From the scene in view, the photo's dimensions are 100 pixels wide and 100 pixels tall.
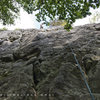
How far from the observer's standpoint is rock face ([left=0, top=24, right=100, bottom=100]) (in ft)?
11.2

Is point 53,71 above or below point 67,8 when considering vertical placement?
below

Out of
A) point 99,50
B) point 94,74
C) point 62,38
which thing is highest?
point 62,38

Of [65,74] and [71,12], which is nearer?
[65,74]

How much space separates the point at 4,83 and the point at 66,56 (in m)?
2.94

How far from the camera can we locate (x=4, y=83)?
13.9 feet

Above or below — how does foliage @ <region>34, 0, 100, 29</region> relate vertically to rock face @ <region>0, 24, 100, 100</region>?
above

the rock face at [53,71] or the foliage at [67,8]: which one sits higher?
the foliage at [67,8]

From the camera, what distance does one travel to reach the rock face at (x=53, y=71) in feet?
11.2

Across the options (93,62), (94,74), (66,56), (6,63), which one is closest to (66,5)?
(66,56)

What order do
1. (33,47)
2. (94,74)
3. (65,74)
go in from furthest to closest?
(33,47)
(65,74)
(94,74)

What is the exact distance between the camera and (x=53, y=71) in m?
4.39

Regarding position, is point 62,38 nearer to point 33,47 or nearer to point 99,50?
point 33,47

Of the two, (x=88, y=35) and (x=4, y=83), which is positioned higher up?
(x=88, y=35)

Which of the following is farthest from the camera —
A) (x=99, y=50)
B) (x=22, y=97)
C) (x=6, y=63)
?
(x=6, y=63)
